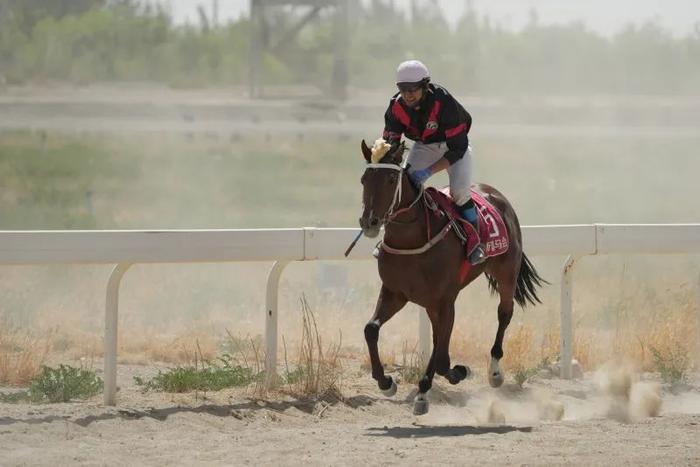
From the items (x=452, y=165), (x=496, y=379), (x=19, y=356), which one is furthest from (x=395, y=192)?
(x=19, y=356)

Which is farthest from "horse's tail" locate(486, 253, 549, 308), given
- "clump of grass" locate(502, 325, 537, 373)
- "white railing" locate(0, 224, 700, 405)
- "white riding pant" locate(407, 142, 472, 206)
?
"white riding pant" locate(407, 142, 472, 206)

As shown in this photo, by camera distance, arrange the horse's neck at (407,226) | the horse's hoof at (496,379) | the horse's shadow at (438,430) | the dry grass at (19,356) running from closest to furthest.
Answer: the horse's shadow at (438,430) → the horse's neck at (407,226) → the dry grass at (19,356) → the horse's hoof at (496,379)

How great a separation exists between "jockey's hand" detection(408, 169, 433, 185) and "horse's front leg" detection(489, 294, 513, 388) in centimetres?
179

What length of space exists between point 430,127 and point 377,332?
1597 mm

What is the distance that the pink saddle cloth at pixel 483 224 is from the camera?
33.8 ft

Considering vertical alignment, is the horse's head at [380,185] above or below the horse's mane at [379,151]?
below

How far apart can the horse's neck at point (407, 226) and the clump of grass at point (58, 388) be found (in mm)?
2435

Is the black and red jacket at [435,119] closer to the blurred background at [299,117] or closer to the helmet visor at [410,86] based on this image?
the helmet visor at [410,86]

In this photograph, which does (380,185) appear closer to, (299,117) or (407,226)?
(407,226)

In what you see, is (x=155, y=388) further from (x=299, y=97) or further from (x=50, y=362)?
(x=299, y=97)

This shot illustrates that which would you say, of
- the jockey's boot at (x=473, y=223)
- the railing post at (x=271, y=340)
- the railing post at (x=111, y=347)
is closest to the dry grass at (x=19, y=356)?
the railing post at (x=111, y=347)

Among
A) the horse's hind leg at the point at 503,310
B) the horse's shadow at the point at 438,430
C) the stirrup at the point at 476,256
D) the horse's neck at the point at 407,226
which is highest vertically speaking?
the horse's neck at the point at 407,226

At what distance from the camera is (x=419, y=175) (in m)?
9.98

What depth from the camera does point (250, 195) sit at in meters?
30.1
